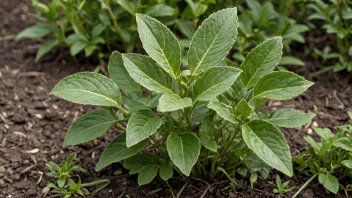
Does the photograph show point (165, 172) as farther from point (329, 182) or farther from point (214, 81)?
point (329, 182)

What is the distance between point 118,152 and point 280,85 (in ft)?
2.75

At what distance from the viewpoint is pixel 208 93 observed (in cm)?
238

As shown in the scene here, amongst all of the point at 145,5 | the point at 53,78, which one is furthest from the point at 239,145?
the point at 53,78

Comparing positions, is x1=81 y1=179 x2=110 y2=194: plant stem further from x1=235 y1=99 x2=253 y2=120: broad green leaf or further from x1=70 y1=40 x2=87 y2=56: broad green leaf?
x1=70 y1=40 x2=87 y2=56: broad green leaf

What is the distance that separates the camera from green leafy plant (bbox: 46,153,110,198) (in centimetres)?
276

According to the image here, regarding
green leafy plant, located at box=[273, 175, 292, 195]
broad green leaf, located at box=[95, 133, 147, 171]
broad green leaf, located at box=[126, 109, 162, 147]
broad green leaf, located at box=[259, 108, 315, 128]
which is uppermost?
broad green leaf, located at box=[126, 109, 162, 147]

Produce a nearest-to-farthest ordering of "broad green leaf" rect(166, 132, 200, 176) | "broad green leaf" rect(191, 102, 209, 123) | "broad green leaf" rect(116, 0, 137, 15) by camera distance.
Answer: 1. "broad green leaf" rect(166, 132, 200, 176)
2. "broad green leaf" rect(191, 102, 209, 123)
3. "broad green leaf" rect(116, 0, 137, 15)

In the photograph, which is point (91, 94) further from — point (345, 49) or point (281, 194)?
point (345, 49)

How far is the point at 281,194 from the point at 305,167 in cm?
21

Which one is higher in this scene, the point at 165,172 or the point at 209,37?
the point at 209,37

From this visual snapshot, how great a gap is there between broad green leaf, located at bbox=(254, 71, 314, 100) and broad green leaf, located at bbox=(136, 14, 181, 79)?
1.30 ft

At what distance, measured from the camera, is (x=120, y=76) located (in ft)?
9.02

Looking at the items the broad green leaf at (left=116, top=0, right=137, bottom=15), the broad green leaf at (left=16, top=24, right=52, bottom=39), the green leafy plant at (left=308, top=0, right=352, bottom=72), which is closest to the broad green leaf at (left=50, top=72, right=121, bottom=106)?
the broad green leaf at (left=116, top=0, right=137, bottom=15)

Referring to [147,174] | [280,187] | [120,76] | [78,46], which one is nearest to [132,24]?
[78,46]
